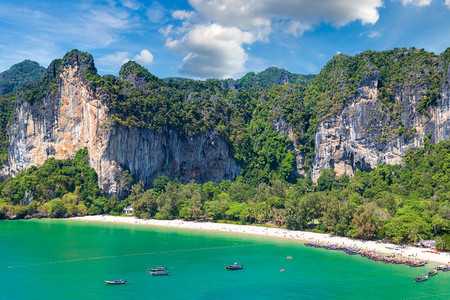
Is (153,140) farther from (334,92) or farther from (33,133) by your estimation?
(334,92)

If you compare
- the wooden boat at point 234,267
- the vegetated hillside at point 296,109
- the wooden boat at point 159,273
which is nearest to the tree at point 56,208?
the vegetated hillside at point 296,109

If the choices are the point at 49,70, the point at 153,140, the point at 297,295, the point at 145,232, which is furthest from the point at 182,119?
the point at 297,295

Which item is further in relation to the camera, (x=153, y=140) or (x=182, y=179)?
(x=182, y=179)

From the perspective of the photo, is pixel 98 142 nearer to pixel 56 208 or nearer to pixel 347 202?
pixel 56 208

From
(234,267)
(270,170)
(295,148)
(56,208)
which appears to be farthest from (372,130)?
(56,208)

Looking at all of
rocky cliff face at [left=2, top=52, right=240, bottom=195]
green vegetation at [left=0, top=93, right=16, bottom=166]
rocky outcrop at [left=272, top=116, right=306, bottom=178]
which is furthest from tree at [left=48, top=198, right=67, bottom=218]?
rocky outcrop at [left=272, top=116, right=306, bottom=178]

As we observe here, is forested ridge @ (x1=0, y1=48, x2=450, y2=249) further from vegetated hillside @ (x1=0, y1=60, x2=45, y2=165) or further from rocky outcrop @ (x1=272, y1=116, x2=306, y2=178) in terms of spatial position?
rocky outcrop @ (x1=272, y1=116, x2=306, y2=178)
